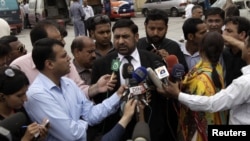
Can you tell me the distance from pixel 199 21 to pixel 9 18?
15.5 meters

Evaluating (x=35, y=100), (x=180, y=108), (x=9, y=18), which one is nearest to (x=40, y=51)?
(x=35, y=100)

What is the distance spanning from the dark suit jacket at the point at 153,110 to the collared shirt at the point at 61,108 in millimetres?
291

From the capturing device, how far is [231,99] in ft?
8.21

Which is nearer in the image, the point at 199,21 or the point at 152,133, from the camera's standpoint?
the point at 152,133

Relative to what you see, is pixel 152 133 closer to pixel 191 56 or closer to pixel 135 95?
pixel 135 95

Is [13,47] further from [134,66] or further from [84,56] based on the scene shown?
[134,66]

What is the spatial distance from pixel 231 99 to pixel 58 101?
3.63ft

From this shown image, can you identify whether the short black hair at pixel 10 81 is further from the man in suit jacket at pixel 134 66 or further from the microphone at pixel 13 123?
the man in suit jacket at pixel 134 66

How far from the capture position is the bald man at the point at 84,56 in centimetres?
360

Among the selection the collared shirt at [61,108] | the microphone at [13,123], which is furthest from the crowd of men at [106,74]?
the microphone at [13,123]

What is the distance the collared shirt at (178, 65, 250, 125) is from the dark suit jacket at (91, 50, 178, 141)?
0.27 m

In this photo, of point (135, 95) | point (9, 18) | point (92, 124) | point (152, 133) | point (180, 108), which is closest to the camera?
point (135, 95)

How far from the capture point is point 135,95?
234cm

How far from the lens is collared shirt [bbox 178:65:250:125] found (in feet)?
8.08
